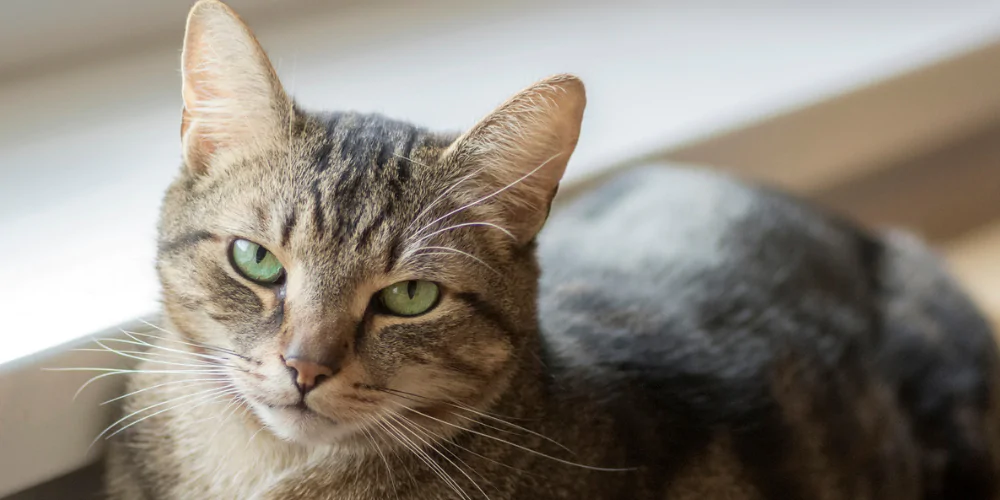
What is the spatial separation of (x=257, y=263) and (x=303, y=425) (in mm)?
179

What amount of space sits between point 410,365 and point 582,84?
35 centimetres

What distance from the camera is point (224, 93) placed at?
3.34 ft

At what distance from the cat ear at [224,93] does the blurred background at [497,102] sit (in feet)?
0.66

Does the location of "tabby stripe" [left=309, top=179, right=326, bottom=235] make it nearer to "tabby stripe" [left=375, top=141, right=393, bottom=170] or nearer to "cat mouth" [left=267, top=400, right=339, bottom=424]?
"tabby stripe" [left=375, top=141, right=393, bottom=170]

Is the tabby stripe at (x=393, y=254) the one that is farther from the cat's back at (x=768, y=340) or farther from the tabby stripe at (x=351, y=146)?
the cat's back at (x=768, y=340)

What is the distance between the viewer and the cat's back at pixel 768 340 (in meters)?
1.25

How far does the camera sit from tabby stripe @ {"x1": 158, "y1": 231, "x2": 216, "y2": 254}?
3.26 ft

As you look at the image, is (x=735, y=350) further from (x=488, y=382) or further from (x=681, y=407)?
(x=488, y=382)

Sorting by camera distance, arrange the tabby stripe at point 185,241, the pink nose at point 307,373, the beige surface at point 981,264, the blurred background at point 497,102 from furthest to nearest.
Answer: the beige surface at point 981,264, the blurred background at point 497,102, the tabby stripe at point 185,241, the pink nose at point 307,373

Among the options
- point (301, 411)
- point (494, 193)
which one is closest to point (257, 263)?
point (301, 411)

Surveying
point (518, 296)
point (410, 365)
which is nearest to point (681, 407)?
point (518, 296)

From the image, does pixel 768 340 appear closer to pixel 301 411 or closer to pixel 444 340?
pixel 444 340

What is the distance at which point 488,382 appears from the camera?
1.05 meters

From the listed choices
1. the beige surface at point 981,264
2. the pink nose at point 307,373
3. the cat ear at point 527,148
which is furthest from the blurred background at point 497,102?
the cat ear at point 527,148
